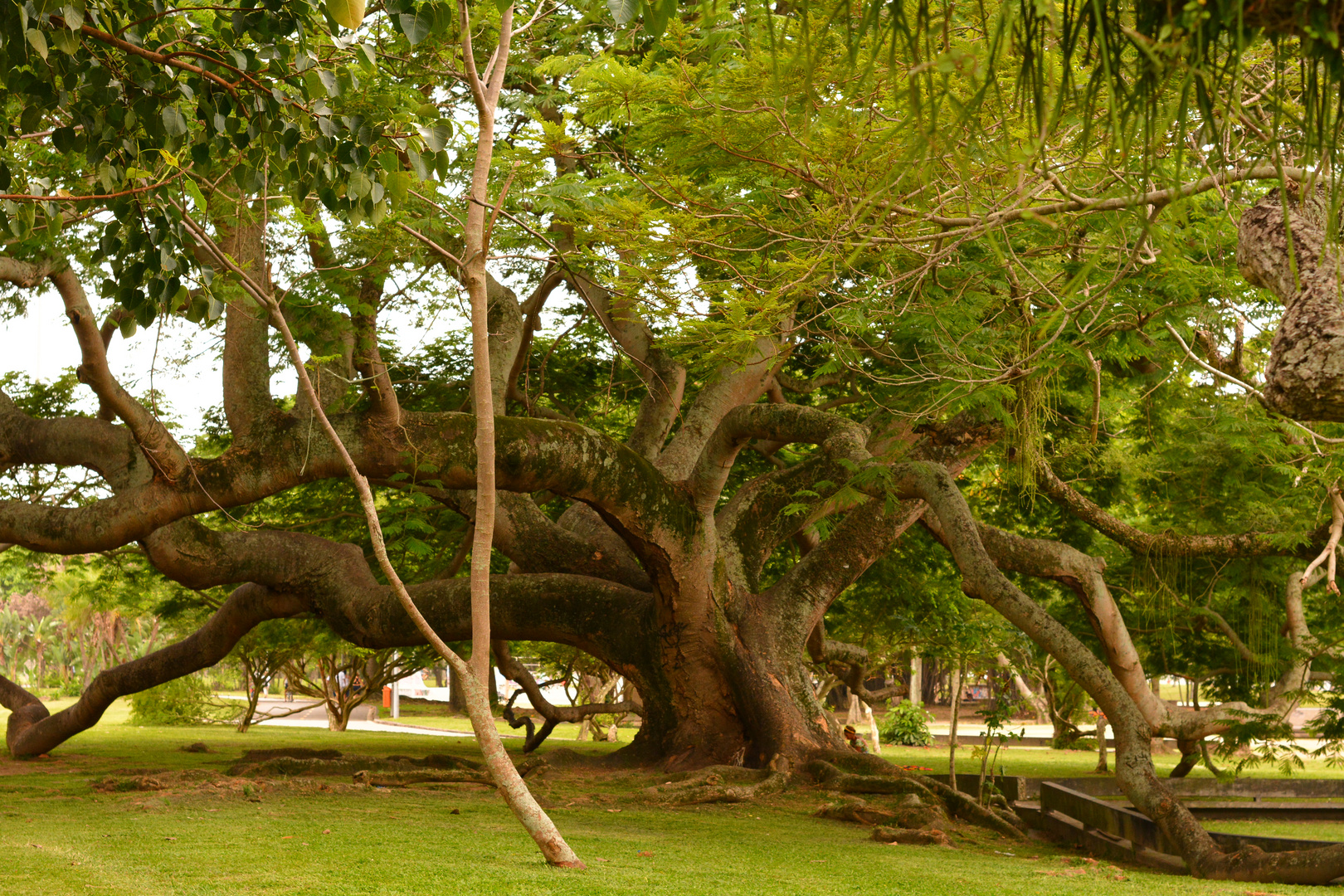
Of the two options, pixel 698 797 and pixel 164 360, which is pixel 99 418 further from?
pixel 698 797

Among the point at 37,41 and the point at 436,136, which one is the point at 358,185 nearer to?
the point at 436,136

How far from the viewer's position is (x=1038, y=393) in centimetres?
733

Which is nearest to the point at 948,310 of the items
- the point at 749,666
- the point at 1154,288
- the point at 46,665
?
the point at 1154,288

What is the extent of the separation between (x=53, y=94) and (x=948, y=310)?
5.15 metres

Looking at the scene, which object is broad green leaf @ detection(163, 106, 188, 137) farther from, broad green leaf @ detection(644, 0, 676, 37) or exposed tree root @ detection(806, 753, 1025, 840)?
exposed tree root @ detection(806, 753, 1025, 840)

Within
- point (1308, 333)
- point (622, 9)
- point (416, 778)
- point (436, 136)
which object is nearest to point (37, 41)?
point (436, 136)

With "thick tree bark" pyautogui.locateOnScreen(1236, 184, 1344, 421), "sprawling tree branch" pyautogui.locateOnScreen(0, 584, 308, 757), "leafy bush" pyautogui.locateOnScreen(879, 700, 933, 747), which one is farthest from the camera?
"leafy bush" pyautogui.locateOnScreen(879, 700, 933, 747)

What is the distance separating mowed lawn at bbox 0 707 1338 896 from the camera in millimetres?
5359

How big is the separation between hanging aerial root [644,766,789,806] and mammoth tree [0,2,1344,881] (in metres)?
0.49

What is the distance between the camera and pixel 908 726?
23453mm

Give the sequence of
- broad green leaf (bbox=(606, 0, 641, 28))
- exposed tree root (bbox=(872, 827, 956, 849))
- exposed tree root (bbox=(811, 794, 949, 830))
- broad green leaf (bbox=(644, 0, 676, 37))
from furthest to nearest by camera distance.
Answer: exposed tree root (bbox=(811, 794, 949, 830))
exposed tree root (bbox=(872, 827, 956, 849))
broad green leaf (bbox=(606, 0, 641, 28))
broad green leaf (bbox=(644, 0, 676, 37))

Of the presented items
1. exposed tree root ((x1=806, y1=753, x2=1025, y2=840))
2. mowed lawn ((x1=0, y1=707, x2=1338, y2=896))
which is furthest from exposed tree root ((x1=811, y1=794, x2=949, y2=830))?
exposed tree root ((x1=806, y1=753, x2=1025, y2=840))

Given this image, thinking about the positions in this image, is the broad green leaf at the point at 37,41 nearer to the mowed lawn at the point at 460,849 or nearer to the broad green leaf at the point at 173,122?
the broad green leaf at the point at 173,122

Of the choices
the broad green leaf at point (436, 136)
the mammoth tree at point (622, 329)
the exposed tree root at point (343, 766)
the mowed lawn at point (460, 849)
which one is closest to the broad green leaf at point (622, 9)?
the mammoth tree at point (622, 329)
